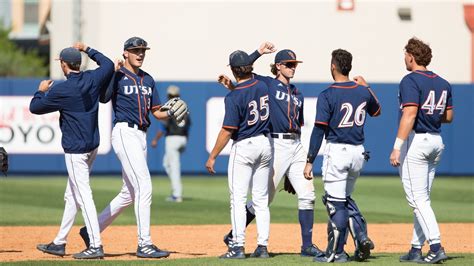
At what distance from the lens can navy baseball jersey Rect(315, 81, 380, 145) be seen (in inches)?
396

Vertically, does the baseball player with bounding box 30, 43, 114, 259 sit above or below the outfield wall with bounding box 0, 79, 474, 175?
above

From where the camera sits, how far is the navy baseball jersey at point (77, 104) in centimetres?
1063

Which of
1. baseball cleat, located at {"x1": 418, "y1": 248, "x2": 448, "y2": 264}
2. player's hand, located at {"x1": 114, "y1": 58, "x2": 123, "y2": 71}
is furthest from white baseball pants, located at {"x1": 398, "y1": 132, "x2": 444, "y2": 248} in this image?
player's hand, located at {"x1": 114, "y1": 58, "x2": 123, "y2": 71}

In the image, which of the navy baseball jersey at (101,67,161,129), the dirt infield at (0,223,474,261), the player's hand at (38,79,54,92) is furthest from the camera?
the dirt infield at (0,223,474,261)

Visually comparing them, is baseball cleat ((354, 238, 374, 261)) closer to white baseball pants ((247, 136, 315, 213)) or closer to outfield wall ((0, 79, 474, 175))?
white baseball pants ((247, 136, 315, 213))

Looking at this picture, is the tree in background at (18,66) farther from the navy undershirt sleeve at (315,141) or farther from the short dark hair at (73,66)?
the navy undershirt sleeve at (315,141)

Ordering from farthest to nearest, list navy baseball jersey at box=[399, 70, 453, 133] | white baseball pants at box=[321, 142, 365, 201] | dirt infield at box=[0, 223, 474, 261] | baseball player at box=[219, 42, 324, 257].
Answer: dirt infield at box=[0, 223, 474, 261] → baseball player at box=[219, 42, 324, 257] → navy baseball jersey at box=[399, 70, 453, 133] → white baseball pants at box=[321, 142, 365, 201]

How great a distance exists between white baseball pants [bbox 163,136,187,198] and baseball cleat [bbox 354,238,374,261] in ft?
25.9

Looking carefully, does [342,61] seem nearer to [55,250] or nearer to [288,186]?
[288,186]

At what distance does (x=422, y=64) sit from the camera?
409 inches

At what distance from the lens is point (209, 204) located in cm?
1802

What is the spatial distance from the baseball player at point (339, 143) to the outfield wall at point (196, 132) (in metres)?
14.0

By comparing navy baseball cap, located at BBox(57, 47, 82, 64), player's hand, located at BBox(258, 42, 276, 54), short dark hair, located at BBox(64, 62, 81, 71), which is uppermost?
player's hand, located at BBox(258, 42, 276, 54)

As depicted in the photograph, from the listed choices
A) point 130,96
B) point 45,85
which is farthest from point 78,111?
point 130,96
